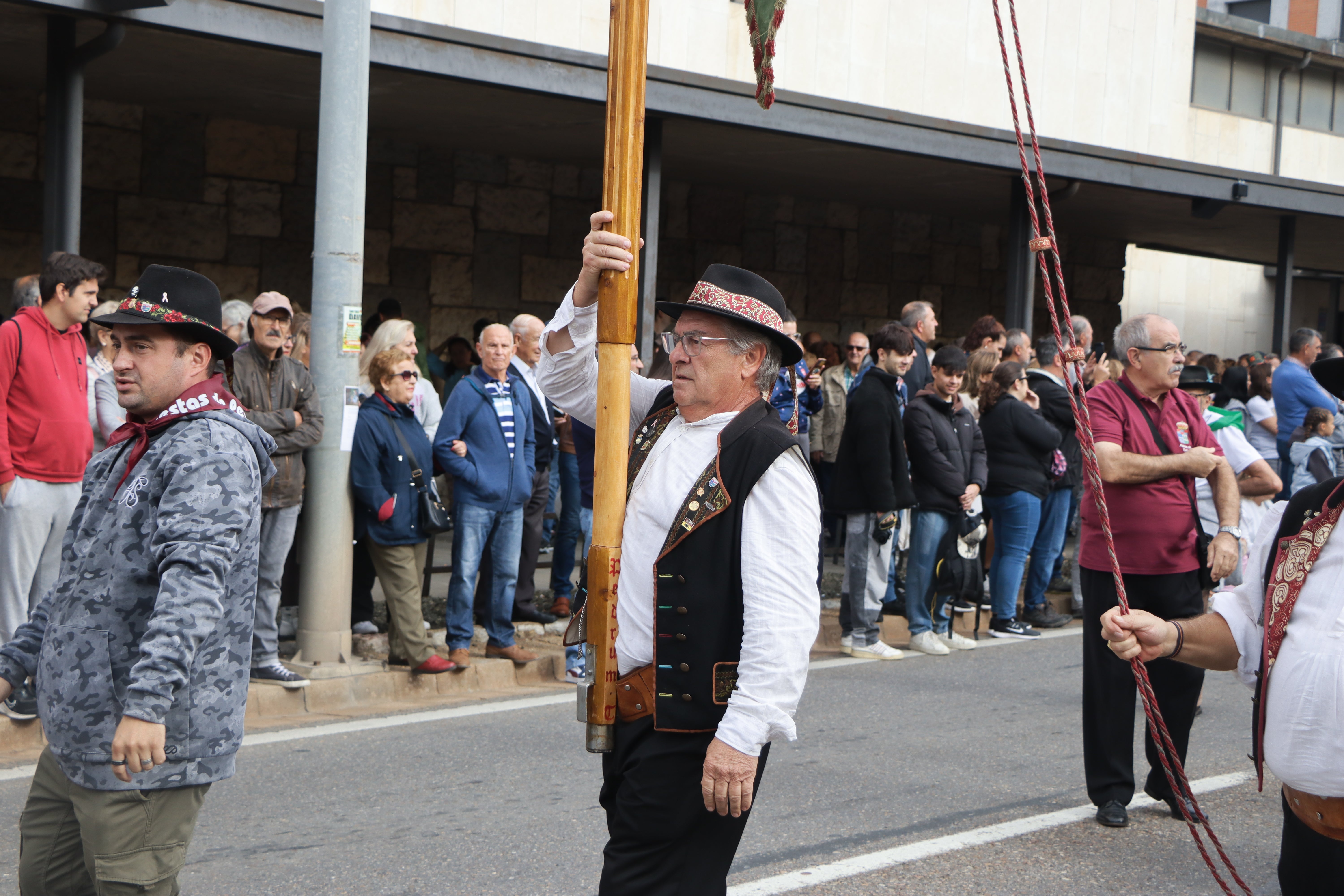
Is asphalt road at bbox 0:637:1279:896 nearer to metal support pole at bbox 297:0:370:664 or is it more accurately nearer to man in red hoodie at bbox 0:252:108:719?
metal support pole at bbox 297:0:370:664

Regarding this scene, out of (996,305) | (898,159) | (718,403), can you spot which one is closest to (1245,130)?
(996,305)

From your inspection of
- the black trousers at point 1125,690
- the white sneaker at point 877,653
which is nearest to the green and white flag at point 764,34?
the black trousers at point 1125,690

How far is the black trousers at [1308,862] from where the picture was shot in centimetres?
282

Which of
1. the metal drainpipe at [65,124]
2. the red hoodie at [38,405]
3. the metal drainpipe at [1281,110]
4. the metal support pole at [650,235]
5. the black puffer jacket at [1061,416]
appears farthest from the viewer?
the metal drainpipe at [1281,110]

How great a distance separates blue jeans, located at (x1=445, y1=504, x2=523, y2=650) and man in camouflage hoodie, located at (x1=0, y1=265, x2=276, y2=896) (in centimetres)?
424

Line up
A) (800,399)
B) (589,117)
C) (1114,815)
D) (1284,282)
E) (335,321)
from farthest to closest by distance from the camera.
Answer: (1284,282) → (589,117) → (800,399) → (335,321) → (1114,815)

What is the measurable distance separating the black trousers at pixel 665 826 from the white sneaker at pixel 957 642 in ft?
20.5

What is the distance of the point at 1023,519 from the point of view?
9.25 meters

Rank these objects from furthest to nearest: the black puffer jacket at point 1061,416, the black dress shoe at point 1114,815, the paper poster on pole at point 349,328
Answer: the black puffer jacket at point 1061,416
the paper poster on pole at point 349,328
the black dress shoe at point 1114,815

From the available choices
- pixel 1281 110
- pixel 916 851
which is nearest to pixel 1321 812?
pixel 916 851

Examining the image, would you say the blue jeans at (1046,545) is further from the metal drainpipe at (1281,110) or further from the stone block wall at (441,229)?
the metal drainpipe at (1281,110)

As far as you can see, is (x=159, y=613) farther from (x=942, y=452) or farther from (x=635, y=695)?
(x=942, y=452)

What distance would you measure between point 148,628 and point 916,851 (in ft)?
10.0

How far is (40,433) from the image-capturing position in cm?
626
